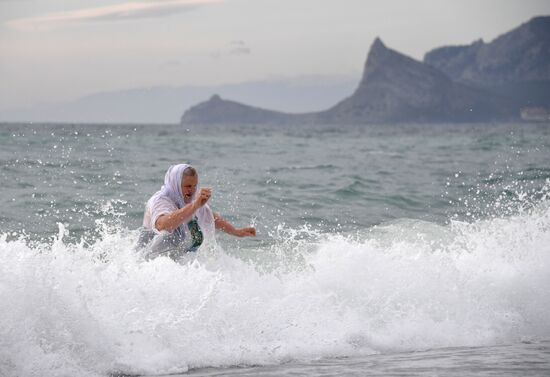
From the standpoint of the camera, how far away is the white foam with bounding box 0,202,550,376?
6637mm

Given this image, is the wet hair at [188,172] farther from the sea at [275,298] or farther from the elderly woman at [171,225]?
the sea at [275,298]

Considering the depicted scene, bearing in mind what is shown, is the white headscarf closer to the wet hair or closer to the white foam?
the wet hair

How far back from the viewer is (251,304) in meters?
7.72

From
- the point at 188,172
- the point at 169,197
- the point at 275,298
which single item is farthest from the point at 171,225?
the point at 275,298

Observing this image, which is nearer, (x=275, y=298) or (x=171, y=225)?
(x=171, y=225)

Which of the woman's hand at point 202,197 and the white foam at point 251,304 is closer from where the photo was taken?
the white foam at point 251,304

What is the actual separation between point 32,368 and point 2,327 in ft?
1.28

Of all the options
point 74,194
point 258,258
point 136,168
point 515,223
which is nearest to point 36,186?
point 74,194

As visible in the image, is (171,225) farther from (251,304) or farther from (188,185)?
(251,304)

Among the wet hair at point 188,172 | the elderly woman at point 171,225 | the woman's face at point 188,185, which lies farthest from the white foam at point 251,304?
the wet hair at point 188,172

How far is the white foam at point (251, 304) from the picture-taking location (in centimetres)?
664

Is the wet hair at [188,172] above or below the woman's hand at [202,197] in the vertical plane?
above

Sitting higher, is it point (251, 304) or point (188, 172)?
point (188, 172)

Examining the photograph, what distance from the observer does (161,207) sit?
26.2 ft
